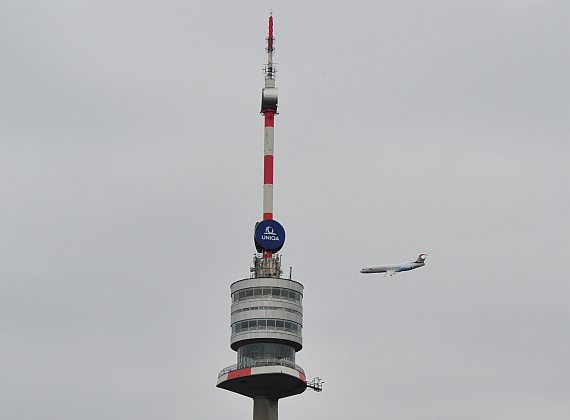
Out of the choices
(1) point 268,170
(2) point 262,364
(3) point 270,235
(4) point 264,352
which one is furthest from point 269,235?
(2) point 262,364

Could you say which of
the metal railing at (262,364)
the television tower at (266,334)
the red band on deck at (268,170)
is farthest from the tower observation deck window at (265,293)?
the red band on deck at (268,170)

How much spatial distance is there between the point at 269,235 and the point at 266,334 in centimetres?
1655

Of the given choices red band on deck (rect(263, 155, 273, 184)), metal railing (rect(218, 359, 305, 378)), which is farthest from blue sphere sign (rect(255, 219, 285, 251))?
metal railing (rect(218, 359, 305, 378))

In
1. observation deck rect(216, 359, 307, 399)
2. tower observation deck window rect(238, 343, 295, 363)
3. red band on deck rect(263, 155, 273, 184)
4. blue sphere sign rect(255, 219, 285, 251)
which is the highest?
red band on deck rect(263, 155, 273, 184)

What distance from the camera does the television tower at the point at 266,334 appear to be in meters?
182

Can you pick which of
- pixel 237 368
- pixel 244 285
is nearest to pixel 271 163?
pixel 244 285

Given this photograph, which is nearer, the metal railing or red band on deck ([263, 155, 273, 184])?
the metal railing

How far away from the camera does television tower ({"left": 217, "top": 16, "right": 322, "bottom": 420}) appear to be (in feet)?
598

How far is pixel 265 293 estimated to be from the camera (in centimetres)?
18725

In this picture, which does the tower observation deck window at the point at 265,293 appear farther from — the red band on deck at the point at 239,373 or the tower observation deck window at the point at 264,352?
the red band on deck at the point at 239,373

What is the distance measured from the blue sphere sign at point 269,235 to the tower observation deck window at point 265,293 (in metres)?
6.82

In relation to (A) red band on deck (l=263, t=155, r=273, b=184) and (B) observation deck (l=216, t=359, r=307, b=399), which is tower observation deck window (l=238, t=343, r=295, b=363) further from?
(A) red band on deck (l=263, t=155, r=273, b=184)

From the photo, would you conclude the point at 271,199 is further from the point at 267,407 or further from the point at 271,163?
the point at 267,407

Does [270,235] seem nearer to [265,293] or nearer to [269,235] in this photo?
[269,235]
